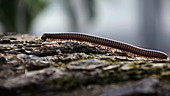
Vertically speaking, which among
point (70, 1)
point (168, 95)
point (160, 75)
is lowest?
point (168, 95)

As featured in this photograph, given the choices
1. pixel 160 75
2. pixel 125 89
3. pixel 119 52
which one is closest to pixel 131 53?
pixel 119 52

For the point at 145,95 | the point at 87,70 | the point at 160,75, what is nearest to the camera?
the point at 145,95

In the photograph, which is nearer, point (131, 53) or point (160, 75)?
point (160, 75)

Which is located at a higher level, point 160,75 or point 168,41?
point 160,75

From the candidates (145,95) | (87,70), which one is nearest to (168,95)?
(145,95)

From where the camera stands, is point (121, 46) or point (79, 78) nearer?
point (79, 78)

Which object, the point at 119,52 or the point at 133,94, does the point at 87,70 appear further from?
the point at 119,52

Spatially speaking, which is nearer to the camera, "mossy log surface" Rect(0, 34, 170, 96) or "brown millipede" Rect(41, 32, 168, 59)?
"mossy log surface" Rect(0, 34, 170, 96)

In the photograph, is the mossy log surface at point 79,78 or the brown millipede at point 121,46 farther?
the brown millipede at point 121,46

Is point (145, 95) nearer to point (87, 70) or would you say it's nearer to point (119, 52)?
point (87, 70)

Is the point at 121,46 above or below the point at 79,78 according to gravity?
above

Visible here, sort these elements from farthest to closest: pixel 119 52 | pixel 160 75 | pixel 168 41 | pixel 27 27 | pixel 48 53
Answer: pixel 168 41, pixel 27 27, pixel 119 52, pixel 48 53, pixel 160 75
